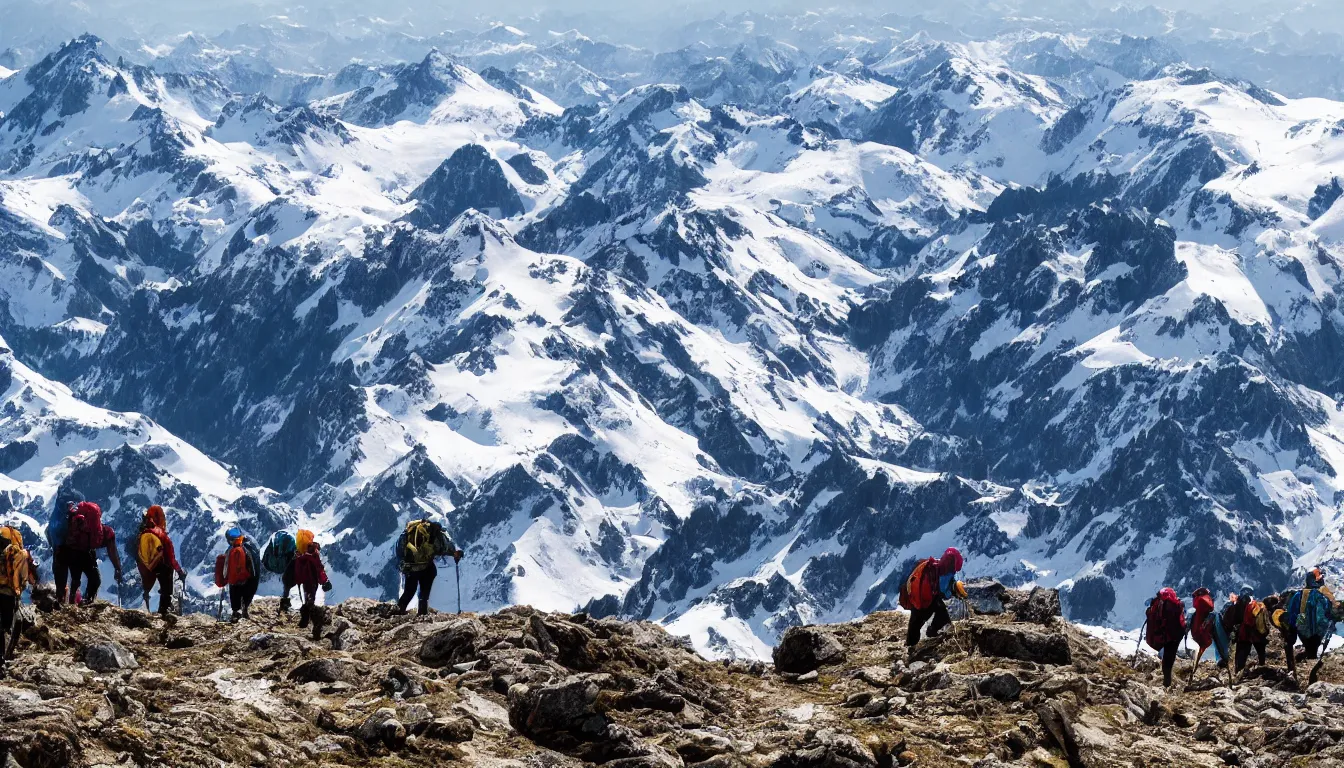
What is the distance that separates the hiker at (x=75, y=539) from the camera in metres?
46.7

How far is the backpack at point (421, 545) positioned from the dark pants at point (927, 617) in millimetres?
12654

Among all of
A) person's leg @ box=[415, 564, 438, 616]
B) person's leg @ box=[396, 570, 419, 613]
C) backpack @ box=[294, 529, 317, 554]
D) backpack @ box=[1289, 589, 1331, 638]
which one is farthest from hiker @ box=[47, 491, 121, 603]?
backpack @ box=[1289, 589, 1331, 638]

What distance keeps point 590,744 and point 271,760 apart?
5766 millimetres

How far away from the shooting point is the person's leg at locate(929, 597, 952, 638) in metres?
46.0

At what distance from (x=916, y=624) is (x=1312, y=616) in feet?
38.8

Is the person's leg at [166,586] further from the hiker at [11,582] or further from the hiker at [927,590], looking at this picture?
the hiker at [927,590]

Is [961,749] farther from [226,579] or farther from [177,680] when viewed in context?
[226,579]

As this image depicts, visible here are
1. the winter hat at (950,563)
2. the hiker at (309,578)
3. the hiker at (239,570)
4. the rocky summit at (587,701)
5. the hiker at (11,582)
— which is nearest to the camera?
the rocky summit at (587,701)

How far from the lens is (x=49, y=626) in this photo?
4044 centimetres

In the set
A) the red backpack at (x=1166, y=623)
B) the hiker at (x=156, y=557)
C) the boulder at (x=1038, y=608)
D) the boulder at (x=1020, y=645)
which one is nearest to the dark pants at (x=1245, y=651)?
the red backpack at (x=1166, y=623)

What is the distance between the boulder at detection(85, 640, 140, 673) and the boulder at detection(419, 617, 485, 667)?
6.35 m

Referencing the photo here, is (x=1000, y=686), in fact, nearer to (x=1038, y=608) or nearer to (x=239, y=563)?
(x=1038, y=608)

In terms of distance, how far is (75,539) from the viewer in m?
46.7

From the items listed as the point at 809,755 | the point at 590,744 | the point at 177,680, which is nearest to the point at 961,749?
the point at 809,755
